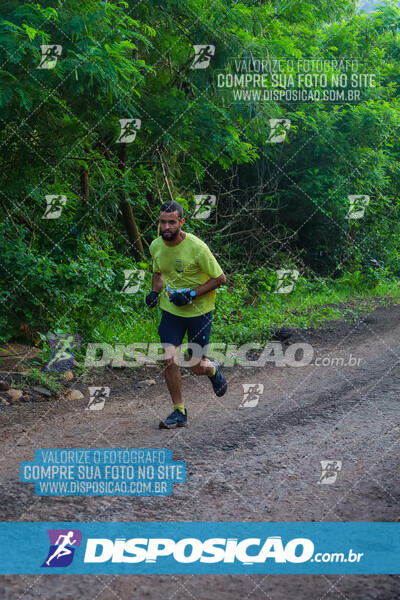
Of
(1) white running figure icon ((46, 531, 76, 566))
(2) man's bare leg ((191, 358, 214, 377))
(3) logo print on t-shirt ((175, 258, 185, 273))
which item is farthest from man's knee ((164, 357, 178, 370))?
(1) white running figure icon ((46, 531, 76, 566))

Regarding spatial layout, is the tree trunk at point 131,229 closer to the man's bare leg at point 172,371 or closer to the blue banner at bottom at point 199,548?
the man's bare leg at point 172,371

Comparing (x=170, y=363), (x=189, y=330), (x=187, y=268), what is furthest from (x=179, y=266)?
(x=170, y=363)

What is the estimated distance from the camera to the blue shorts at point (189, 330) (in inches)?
256

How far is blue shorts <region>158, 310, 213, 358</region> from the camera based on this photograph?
6.50 meters

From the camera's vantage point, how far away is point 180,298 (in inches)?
245

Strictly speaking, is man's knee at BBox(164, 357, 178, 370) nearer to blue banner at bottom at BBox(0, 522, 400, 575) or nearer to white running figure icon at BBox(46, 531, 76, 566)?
blue banner at bottom at BBox(0, 522, 400, 575)

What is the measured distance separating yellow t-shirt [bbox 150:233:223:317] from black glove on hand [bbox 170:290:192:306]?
18cm

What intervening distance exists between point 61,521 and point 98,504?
36 cm

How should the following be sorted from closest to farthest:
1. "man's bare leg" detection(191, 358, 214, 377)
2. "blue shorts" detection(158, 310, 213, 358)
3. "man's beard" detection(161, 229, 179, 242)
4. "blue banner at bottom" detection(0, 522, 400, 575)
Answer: "blue banner at bottom" detection(0, 522, 400, 575) → "man's beard" detection(161, 229, 179, 242) → "blue shorts" detection(158, 310, 213, 358) → "man's bare leg" detection(191, 358, 214, 377)

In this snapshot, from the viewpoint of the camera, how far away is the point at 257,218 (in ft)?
55.2

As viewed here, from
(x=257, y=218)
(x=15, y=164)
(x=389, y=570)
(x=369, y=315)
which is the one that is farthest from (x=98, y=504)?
(x=257, y=218)

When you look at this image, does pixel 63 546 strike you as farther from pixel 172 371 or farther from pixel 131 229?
pixel 131 229

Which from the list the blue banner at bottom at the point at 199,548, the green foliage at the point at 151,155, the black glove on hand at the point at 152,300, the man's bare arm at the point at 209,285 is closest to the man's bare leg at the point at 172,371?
the black glove on hand at the point at 152,300

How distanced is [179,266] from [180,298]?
35 cm
